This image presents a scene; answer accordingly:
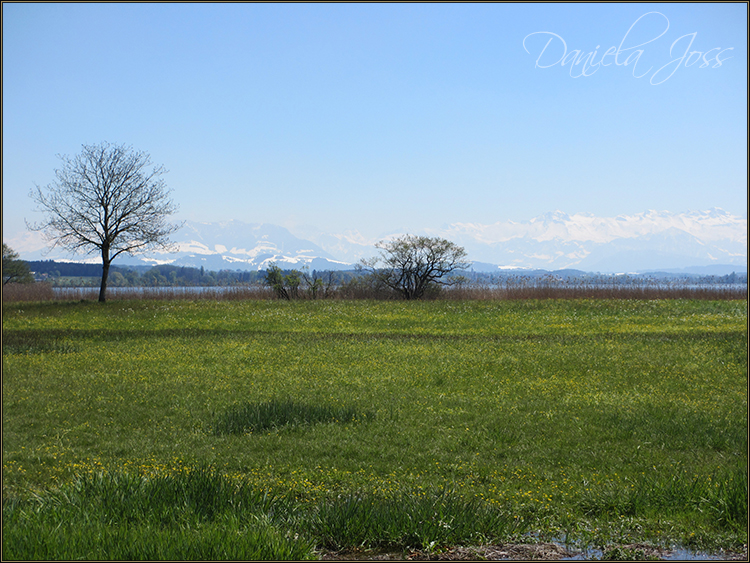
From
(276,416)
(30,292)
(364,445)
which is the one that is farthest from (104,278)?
(364,445)

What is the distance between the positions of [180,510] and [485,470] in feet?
11.9

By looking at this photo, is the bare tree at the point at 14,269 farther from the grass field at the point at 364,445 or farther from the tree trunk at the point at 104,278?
the grass field at the point at 364,445

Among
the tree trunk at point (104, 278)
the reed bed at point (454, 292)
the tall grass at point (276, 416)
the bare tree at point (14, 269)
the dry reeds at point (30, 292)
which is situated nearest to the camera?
the tall grass at point (276, 416)

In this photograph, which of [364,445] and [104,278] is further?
[104,278]

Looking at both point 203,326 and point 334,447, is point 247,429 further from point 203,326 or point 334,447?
point 203,326

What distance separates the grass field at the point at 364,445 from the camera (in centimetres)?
479

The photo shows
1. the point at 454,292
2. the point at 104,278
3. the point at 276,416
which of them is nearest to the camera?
the point at 276,416

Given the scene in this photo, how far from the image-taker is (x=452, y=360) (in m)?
15.0

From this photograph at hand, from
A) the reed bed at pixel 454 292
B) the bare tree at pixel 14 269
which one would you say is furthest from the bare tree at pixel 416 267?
the bare tree at pixel 14 269

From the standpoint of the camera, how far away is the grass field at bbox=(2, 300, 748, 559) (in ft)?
15.7

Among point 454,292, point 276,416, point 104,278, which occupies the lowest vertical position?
point 276,416

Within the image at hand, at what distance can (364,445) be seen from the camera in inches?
307

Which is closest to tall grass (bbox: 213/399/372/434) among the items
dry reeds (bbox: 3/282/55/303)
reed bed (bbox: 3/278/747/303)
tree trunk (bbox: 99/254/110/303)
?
reed bed (bbox: 3/278/747/303)

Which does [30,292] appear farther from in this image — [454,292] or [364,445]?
[364,445]
